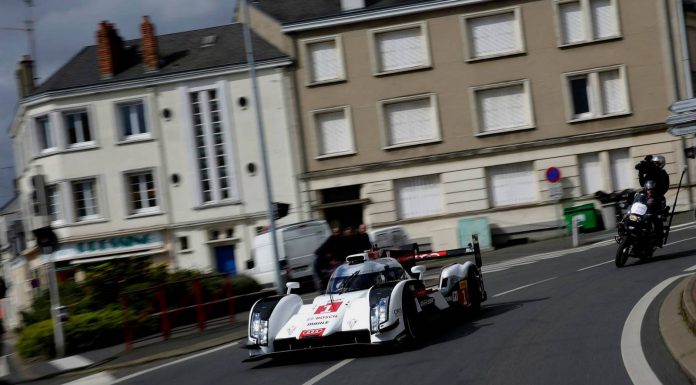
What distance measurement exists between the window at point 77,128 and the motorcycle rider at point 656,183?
1059 inches

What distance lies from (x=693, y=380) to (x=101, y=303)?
1682 centimetres

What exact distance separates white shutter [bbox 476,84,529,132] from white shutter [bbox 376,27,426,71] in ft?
9.11

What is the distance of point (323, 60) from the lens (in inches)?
1559

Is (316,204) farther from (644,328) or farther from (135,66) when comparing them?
(644,328)

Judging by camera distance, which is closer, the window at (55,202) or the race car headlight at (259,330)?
the race car headlight at (259,330)

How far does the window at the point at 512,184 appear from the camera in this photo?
38656 millimetres

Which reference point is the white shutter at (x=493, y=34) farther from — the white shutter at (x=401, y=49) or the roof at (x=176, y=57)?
the roof at (x=176, y=57)

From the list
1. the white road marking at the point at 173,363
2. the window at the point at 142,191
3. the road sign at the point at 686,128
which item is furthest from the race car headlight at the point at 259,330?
the window at the point at 142,191

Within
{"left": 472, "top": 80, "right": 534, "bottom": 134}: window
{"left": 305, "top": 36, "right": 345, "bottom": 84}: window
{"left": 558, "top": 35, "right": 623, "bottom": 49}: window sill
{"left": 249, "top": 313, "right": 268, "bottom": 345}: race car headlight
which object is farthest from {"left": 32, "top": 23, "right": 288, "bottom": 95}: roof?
{"left": 249, "top": 313, "right": 268, "bottom": 345}: race car headlight

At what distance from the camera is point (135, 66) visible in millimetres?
41750

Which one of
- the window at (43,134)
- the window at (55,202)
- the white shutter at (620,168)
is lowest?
the white shutter at (620,168)

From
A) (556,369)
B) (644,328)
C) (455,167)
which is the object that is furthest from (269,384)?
(455,167)

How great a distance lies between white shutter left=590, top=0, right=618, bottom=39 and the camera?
38219 millimetres

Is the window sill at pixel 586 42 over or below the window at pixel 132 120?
over
